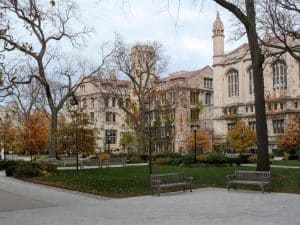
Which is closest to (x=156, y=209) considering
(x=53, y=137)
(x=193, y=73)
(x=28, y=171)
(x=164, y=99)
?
(x=28, y=171)

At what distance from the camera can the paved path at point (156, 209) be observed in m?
10.6

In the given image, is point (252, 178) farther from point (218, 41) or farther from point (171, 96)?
point (218, 41)

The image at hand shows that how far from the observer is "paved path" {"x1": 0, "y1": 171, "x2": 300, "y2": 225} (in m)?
10.6

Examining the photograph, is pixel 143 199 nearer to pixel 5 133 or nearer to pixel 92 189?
pixel 92 189

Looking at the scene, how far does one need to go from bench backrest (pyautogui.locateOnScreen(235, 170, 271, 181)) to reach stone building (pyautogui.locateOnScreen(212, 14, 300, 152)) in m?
49.7

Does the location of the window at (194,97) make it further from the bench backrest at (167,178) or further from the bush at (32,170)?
the bench backrest at (167,178)

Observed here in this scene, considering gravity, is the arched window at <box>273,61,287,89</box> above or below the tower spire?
below

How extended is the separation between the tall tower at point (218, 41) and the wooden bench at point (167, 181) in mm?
63655

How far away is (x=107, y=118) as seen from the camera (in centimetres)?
9775

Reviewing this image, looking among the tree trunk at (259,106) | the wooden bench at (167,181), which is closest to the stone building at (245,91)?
the tree trunk at (259,106)

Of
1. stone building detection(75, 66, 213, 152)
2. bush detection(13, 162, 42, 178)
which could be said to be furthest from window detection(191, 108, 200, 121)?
bush detection(13, 162, 42, 178)

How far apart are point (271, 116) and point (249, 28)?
5194 centimetres

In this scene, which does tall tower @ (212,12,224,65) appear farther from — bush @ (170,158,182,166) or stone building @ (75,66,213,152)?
bush @ (170,158,182,166)

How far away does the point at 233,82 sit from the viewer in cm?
7962
